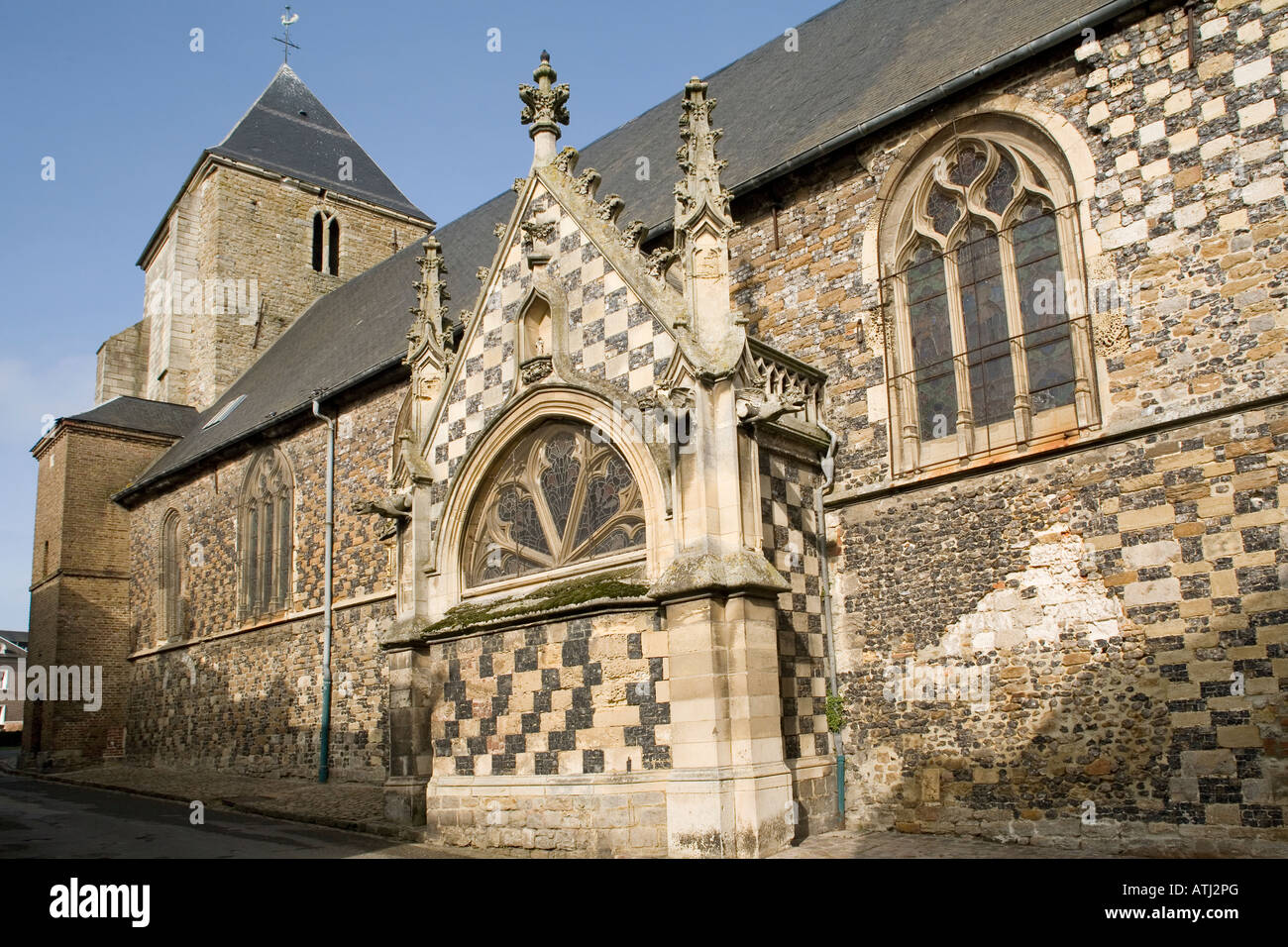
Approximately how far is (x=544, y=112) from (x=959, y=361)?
5.05 metres

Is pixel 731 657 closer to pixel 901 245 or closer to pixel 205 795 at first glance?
pixel 901 245

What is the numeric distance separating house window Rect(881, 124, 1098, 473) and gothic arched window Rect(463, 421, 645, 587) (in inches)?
117

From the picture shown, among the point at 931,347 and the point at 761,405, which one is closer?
the point at 761,405

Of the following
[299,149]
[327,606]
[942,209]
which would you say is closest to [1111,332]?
[942,209]

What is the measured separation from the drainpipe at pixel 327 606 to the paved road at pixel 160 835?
2216mm

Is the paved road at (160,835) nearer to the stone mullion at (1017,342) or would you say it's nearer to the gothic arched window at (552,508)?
the gothic arched window at (552,508)

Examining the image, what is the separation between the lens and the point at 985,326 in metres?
10.7

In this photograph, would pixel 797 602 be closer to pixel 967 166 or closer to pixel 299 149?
pixel 967 166

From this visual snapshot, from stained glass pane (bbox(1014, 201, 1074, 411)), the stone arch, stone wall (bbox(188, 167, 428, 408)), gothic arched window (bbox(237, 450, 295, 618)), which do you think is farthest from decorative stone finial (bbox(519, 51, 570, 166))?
stone wall (bbox(188, 167, 428, 408))

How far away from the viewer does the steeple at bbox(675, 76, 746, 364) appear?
958 centimetres

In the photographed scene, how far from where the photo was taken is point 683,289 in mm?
9836

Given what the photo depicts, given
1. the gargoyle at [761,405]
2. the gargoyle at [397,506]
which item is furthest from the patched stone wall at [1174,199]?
the gargoyle at [397,506]

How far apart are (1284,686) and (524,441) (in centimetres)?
695

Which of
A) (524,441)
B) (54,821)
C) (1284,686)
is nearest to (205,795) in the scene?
(54,821)
